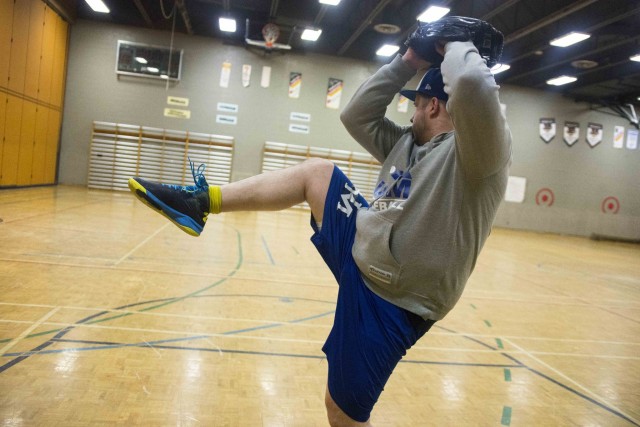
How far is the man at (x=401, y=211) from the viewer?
136 centimetres

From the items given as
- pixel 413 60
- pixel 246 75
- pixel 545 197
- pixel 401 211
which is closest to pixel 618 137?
pixel 545 197

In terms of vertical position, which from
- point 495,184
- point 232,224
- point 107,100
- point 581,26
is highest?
point 581,26

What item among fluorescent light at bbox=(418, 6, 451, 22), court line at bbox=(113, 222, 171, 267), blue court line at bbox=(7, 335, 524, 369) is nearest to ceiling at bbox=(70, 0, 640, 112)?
fluorescent light at bbox=(418, 6, 451, 22)

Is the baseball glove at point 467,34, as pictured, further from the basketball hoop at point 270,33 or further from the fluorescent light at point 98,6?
the fluorescent light at point 98,6

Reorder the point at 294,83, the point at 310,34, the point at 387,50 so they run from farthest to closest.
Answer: the point at 294,83, the point at 387,50, the point at 310,34

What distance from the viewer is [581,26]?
11.6m

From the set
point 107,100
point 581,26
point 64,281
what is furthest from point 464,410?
point 107,100

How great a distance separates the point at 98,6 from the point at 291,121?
267 inches

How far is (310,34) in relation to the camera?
14.4m

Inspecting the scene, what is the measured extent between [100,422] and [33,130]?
45.8 feet

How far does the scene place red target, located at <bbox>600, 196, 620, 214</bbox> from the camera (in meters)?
18.5

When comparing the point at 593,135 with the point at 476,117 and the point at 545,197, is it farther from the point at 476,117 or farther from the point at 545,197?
the point at 476,117

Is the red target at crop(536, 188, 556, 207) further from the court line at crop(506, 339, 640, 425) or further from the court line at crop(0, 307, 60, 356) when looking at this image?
the court line at crop(0, 307, 60, 356)

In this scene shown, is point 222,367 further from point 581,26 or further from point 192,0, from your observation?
point 192,0
